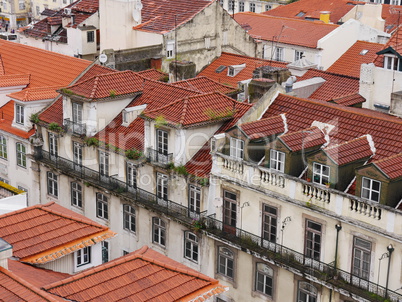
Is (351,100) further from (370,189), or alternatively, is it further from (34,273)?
(34,273)

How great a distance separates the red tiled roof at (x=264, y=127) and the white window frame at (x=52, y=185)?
1574 cm

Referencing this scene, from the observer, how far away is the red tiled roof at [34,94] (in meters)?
46.8

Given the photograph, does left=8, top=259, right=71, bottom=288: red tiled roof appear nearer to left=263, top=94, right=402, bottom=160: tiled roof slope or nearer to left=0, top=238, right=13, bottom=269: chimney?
left=0, top=238, right=13, bottom=269: chimney

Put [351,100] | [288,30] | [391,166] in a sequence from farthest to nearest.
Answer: [288,30]
[351,100]
[391,166]

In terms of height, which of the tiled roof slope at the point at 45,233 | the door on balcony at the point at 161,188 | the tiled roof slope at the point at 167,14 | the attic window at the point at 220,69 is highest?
the tiled roof slope at the point at 167,14

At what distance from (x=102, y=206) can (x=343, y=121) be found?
15052 mm

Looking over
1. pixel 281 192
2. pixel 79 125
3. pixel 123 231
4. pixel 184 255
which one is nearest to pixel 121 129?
pixel 79 125

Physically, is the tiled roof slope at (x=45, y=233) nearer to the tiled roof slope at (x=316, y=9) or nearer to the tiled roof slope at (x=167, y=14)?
the tiled roof slope at (x=167, y=14)

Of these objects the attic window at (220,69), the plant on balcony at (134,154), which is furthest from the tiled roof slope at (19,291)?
the attic window at (220,69)

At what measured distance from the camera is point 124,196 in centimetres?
4088

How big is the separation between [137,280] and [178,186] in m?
13.8

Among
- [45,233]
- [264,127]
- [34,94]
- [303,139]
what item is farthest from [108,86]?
[45,233]

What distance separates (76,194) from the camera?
147 feet

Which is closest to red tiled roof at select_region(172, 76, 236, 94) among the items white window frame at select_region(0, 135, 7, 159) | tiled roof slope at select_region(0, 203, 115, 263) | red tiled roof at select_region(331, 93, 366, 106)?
red tiled roof at select_region(331, 93, 366, 106)
